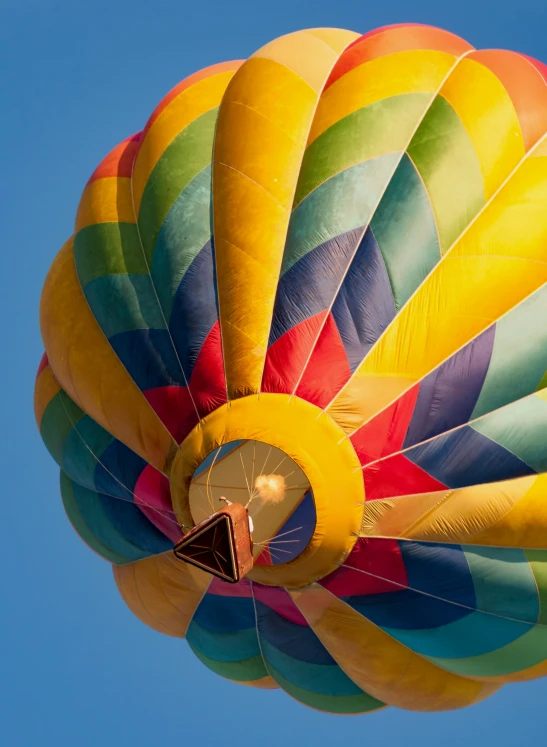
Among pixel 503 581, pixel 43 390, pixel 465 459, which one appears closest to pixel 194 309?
pixel 465 459

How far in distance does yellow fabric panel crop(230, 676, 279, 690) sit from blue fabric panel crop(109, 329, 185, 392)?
3.65 metres

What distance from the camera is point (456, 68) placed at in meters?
13.2

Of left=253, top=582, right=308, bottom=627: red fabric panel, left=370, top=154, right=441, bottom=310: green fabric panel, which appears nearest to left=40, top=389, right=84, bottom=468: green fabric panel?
left=253, top=582, right=308, bottom=627: red fabric panel

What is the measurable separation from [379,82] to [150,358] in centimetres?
338

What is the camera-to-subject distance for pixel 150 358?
40.9 ft

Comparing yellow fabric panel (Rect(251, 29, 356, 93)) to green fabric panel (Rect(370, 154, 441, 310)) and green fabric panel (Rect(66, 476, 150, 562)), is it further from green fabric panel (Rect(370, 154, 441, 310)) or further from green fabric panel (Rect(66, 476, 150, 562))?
green fabric panel (Rect(66, 476, 150, 562))

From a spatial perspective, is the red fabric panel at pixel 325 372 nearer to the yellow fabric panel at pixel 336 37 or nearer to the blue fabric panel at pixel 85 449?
the blue fabric panel at pixel 85 449

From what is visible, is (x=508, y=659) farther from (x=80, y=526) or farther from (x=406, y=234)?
(x=80, y=526)

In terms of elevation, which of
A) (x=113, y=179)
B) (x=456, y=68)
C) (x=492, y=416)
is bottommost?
(x=492, y=416)

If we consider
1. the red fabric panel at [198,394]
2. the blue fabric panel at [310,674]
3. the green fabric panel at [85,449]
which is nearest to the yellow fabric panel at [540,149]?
the red fabric panel at [198,394]

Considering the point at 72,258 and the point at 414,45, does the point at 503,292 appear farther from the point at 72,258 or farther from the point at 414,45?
the point at 72,258

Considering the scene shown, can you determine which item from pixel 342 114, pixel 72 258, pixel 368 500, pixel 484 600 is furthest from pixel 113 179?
pixel 484 600

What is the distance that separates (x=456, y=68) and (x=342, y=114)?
51.4 inches

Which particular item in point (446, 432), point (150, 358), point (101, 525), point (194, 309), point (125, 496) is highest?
point (194, 309)
